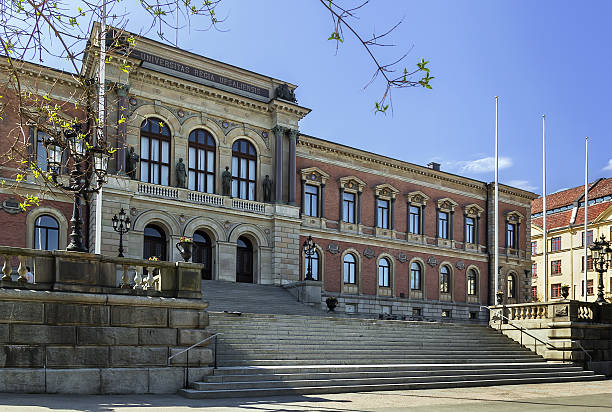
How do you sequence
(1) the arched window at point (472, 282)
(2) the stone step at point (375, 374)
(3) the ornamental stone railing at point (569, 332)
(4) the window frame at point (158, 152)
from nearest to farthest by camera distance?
(2) the stone step at point (375, 374), (3) the ornamental stone railing at point (569, 332), (4) the window frame at point (158, 152), (1) the arched window at point (472, 282)

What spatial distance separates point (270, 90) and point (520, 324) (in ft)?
63.5

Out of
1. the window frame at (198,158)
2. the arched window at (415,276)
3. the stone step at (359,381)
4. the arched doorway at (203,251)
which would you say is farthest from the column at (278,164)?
the stone step at (359,381)

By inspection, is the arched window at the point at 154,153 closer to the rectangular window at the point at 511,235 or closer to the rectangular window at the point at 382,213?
the rectangular window at the point at 382,213

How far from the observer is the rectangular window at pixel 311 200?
129 ft

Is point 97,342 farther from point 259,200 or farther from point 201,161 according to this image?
point 259,200

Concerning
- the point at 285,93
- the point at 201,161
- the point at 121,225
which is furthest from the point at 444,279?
the point at 121,225

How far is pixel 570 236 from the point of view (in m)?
66.8

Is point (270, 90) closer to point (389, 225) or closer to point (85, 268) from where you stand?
point (389, 225)

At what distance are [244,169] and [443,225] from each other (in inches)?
707

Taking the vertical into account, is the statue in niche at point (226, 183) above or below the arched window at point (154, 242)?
above

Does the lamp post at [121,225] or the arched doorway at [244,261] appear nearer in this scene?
the lamp post at [121,225]

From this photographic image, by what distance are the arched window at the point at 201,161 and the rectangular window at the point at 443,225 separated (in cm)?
1937

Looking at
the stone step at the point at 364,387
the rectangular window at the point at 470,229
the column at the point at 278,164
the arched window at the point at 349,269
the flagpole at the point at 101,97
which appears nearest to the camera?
the flagpole at the point at 101,97

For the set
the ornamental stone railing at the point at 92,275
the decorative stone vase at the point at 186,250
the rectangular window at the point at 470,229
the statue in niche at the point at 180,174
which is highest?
the statue in niche at the point at 180,174
